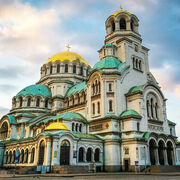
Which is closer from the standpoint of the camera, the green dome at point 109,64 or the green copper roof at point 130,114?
the green copper roof at point 130,114

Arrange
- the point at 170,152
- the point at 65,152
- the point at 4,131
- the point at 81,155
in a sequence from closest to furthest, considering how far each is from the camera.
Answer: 1. the point at 65,152
2. the point at 81,155
3. the point at 170,152
4. the point at 4,131

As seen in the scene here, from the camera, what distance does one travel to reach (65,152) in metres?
29.8

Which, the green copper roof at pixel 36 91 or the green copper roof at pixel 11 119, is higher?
the green copper roof at pixel 36 91

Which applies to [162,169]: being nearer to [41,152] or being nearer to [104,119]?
[104,119]

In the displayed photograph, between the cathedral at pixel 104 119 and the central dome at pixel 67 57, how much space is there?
276 inches

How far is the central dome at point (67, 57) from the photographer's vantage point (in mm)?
55656

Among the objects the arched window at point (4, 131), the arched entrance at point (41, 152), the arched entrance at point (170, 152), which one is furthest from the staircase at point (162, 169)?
the arched window at point (4, 131)

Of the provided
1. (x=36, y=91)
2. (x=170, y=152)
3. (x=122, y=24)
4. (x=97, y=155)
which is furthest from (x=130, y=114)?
(x=36, y=91)

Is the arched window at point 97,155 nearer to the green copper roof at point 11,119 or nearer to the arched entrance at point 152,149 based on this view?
the arched entrance at point 152,149

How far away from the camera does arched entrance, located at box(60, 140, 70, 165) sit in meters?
29.5

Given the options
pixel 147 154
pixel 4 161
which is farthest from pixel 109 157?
pixel 4 161

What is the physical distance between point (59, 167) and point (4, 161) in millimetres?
19065

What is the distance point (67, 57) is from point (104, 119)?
2618cm

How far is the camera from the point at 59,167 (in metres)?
27.1
